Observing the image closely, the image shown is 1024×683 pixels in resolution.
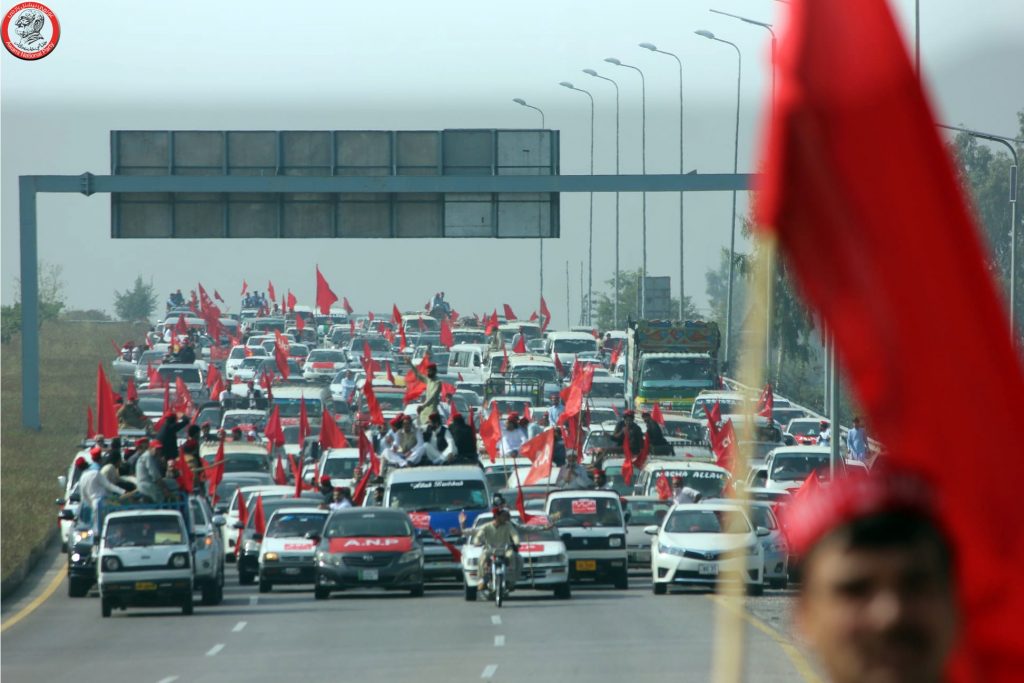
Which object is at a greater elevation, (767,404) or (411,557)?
(767,404)

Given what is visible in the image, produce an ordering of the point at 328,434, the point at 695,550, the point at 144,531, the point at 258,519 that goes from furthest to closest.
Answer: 1. the point at 328,434
2. the point at 258,519
3. the point at 695,550
4. the point at 144,531

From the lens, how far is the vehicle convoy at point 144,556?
96.4 feet

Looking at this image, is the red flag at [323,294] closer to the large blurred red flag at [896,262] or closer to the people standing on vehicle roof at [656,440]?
the people standing on vehicle roof at [656,440]

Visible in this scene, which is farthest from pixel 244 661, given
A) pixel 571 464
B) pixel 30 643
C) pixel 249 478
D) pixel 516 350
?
pixel 516 350

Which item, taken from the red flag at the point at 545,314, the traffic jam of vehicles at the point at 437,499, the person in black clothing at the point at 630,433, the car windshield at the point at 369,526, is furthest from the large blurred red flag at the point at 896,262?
the red flag at the point at 545,314

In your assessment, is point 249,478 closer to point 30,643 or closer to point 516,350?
point 30,643

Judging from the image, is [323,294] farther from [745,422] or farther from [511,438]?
[745,422]

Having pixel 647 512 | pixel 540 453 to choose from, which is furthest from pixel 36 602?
pixel 647 512

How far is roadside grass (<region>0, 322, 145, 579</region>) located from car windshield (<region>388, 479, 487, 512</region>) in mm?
6477

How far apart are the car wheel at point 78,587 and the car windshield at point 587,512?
732 cm

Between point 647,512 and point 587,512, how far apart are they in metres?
2.84

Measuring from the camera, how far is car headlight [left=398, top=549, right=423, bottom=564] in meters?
32.1

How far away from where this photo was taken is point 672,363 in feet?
181

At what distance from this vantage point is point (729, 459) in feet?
140
